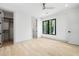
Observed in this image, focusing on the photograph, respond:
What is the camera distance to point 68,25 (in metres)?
7.85

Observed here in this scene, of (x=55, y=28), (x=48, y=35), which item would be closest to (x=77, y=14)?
(x=55, y=28)

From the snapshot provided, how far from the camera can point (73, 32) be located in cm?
738

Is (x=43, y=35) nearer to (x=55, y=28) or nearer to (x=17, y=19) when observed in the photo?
(x=55, y=28)

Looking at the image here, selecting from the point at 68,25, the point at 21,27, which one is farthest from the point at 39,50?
the point at 21,27

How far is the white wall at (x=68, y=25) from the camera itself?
23.5 feet

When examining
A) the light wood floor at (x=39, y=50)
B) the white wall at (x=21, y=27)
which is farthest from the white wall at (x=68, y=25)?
the white wall at (x=21, y=27)

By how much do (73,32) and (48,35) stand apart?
13.9 ft

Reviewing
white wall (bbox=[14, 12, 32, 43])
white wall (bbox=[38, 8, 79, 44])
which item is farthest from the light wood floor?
white wall (bbox=[14, 12, 32, 43])

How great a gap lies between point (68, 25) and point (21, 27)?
12.1 ft

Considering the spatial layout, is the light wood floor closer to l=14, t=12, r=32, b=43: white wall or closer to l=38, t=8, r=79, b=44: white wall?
l=38, t=8, r=79, b=44: white wall

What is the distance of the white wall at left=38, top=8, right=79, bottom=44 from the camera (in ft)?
23.5

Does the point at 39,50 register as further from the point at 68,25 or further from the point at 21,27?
the point at 21,27

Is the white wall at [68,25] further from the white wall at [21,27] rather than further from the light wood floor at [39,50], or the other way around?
the white wall at [21,27]

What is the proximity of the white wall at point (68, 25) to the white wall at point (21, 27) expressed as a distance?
8.50ft
